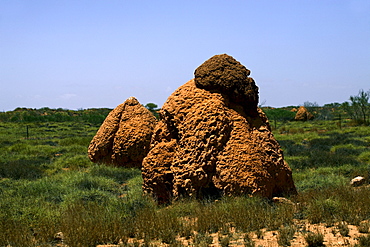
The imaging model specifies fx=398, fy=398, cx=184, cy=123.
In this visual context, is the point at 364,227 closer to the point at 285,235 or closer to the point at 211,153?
the point at 285,235

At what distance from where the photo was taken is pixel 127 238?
4.54 m

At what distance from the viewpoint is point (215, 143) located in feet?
19.5

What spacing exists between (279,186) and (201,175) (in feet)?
4.30

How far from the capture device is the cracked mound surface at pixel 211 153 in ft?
19.1

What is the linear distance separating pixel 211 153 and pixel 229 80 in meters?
1.25

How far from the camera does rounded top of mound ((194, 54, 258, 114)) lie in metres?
6.38

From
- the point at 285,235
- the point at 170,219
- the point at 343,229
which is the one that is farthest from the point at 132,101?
the point at 343,229

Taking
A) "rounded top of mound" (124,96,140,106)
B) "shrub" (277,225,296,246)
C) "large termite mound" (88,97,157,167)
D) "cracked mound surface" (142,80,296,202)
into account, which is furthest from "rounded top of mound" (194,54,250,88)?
"rounded top of mound" (124,96,140,106)

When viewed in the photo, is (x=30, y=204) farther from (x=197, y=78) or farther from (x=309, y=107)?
(x=309, y=107)

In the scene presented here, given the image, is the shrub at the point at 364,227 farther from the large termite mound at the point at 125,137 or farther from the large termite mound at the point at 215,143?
the large termite mound at the point at 125,137

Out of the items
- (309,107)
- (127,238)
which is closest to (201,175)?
(127,238)

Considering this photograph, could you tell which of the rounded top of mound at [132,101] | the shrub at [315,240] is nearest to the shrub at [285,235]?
the shrub at [315,240]

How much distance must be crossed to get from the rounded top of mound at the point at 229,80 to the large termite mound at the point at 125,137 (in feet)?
12.6

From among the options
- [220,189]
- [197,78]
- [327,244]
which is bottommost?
[327,244]
